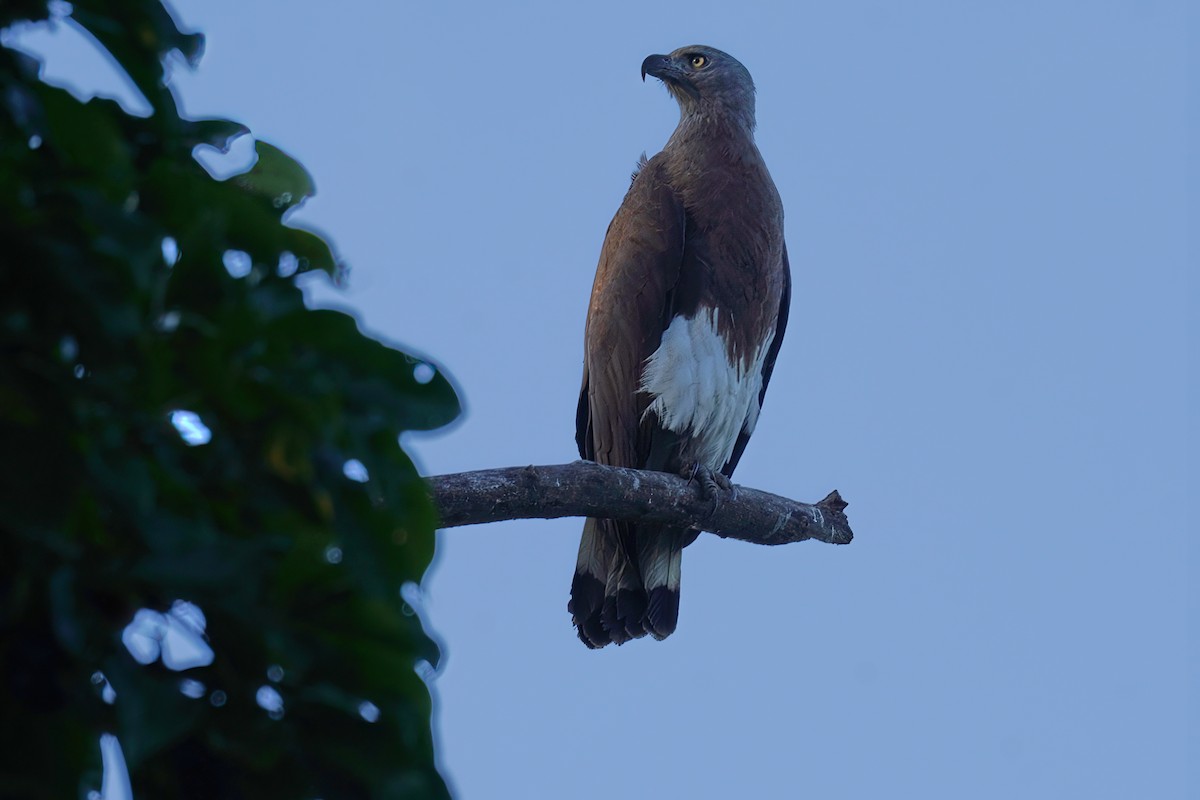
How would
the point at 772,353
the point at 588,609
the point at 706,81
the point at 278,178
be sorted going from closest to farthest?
the point at 278,178, the point at 588,609, the point at 772,353, the point at 706,81

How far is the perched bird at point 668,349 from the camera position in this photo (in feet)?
16.8

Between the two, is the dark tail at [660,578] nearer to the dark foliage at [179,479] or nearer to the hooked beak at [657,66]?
the hooked beak at [657,66]

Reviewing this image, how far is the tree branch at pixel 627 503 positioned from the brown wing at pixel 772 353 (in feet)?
3.41

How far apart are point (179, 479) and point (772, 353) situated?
200 inches

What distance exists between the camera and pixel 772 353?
19.5 feet

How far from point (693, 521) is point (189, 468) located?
355cm

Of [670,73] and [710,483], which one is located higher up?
[670,73]

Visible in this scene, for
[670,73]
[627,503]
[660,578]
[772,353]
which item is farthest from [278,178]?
[670,73]

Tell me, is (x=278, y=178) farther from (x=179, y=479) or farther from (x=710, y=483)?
(x=710, y=483)

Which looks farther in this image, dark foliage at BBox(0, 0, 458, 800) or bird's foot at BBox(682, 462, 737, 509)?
bird's foot at BBox(682, 462, 737, 509)

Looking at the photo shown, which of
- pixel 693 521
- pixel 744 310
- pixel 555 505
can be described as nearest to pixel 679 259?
pixel 744 310

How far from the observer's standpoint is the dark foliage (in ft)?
2.95

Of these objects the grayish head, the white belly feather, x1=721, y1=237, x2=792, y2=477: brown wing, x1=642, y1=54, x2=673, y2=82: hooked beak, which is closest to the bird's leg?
the white belly feather

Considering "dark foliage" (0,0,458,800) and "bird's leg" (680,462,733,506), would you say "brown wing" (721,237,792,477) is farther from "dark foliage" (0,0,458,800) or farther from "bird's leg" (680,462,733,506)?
"dark foliage" (0,0,458,800)
